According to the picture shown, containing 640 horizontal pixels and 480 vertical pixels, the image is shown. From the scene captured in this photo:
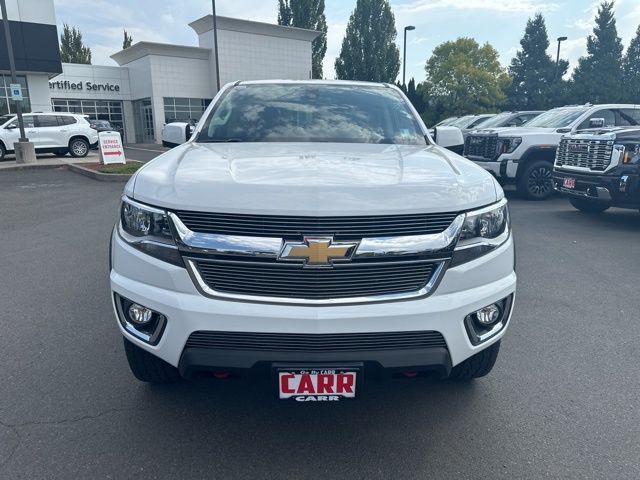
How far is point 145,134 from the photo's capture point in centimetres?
3894

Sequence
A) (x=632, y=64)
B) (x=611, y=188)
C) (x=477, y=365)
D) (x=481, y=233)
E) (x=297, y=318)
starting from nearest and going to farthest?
(x=297, y=318) → (x=481, y=233) → (x=477, y=365) → (x=611, y=188) → (x=632, y=64)

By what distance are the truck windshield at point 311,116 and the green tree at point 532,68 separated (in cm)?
6069

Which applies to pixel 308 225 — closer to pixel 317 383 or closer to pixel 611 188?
pixel 317 383

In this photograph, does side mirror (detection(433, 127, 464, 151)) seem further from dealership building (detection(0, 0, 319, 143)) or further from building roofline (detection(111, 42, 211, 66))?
building roofline (detection(111, 42, 211, 66))

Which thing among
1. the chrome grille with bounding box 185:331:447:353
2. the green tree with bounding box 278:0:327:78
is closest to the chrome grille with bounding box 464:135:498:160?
the chrome grille with bounding box 185:331:447:353

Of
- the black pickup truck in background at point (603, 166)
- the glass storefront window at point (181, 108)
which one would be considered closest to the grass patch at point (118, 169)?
the black pickup truck in background at point (603, 166)

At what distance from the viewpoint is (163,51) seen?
118ft

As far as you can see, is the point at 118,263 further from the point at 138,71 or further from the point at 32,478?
the point at 138,71

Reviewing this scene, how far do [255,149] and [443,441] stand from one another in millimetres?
1927

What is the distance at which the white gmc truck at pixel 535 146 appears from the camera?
10.2m

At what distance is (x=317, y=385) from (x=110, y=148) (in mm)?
14993

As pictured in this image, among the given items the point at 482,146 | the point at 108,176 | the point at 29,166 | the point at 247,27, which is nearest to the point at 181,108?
the point at 247,27

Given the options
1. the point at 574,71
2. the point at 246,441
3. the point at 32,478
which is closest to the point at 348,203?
the point at 246,441

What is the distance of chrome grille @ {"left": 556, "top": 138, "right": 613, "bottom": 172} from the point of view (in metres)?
7.87
